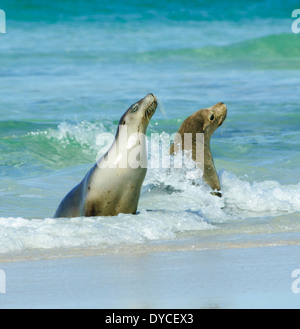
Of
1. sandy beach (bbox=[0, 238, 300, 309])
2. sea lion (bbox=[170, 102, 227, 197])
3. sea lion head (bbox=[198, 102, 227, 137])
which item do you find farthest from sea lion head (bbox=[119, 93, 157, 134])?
sea lion head (bbox=[198, 102, 227, 137])

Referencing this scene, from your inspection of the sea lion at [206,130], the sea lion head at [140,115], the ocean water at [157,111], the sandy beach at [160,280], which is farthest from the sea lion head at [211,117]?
the sandy beach at [160,280]

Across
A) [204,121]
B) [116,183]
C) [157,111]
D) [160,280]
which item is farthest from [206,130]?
[157,111]

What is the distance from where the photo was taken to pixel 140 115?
7.01m

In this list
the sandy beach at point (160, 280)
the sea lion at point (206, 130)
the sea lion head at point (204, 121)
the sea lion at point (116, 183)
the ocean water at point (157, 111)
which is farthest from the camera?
the sea lion head at point (204, 121)

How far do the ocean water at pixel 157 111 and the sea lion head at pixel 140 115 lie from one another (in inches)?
28.1

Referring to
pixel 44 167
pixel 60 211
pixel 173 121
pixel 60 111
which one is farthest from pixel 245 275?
pixel 60 111

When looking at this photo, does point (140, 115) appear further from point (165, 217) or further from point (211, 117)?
point (211, 117)

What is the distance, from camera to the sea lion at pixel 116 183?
6.75m

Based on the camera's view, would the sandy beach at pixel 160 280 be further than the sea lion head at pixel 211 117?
No

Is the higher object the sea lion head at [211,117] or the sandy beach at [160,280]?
the sea lion head at [211,117]

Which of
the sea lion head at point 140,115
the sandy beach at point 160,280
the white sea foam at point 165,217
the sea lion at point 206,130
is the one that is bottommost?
the sandy beach at point 160,280

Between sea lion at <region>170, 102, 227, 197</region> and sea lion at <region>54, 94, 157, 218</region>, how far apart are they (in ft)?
5.14

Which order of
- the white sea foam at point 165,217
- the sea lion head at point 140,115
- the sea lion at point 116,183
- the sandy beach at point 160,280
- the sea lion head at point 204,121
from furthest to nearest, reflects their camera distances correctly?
the sea lion head at point 204,121 → the sea lion head at point 140,115 → the sea lion at point 116,183 → the white sea foam at point 165,217 → the sandy beach at point 160,280

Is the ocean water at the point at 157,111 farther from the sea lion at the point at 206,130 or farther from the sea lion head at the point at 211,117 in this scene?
the sea lion head at the point at 211,117
